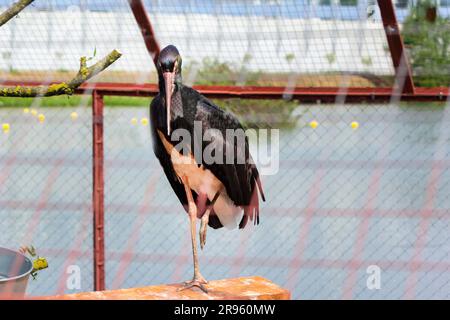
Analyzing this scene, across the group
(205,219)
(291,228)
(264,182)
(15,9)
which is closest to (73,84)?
(15,9)

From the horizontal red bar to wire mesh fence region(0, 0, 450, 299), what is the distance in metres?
0.06

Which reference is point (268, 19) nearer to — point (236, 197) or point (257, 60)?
point (257, 60)

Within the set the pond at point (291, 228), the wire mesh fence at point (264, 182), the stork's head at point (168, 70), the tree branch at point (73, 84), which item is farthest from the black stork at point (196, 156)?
the pond at point (291, 228)

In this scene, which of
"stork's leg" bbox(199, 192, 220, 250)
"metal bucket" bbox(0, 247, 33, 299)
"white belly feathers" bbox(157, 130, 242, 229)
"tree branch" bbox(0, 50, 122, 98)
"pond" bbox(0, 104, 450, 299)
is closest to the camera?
"tree branch" bbox(0, 50, 122, 98)

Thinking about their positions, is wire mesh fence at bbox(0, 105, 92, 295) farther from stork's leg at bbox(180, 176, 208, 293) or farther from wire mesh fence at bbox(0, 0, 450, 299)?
stork's leg at bbox(180, 176, 208, 293)

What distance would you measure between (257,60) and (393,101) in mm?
490

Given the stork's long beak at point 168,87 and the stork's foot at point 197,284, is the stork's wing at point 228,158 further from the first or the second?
the stork's foot at point 197,284

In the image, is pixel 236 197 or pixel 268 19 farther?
pixel 268 19

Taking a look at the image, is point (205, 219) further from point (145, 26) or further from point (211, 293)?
point (145, 26)

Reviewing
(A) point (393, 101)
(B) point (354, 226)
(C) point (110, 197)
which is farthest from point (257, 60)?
(C) point (110, 197)

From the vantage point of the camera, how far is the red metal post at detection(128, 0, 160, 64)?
298cm

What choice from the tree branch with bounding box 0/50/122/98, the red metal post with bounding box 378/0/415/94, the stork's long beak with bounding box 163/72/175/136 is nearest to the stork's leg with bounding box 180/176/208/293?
the stork's long beak with bounding box 163/72/175/136

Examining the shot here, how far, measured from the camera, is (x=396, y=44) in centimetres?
283

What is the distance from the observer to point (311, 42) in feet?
9.80
